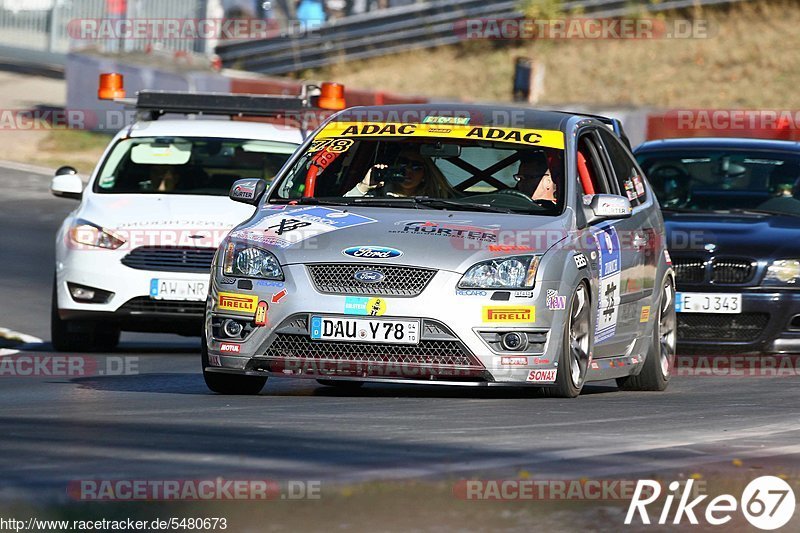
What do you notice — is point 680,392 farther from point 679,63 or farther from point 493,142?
point 679,63

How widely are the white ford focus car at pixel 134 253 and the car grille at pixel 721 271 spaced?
330 cm

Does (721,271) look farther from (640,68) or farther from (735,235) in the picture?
(640,68)

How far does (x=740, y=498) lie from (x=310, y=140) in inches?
178

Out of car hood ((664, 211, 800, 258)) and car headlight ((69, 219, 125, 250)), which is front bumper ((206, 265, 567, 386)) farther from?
car headlight ((69, 219, 125, 250))

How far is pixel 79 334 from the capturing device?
13125mm

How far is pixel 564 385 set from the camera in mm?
8781

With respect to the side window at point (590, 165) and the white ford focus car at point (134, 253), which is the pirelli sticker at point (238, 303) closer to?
the side window at point (590, 165)

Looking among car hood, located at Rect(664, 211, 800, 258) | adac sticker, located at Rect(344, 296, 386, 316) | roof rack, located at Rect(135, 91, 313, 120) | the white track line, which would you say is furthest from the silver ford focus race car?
the white track line

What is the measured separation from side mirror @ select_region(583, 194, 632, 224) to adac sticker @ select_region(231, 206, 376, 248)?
1.23m

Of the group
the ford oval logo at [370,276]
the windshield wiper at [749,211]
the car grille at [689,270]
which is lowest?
the car grille at [689,270]

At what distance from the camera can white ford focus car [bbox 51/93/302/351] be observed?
1276cm

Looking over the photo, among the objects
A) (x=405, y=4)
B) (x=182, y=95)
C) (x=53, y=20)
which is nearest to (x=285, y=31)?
(x=405, y=4)

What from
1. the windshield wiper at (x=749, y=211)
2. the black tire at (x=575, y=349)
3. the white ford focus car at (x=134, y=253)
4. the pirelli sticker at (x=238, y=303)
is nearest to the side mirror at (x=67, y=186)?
the white ford focus car at (x=134, y=253)

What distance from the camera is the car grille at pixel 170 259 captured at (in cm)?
1282
